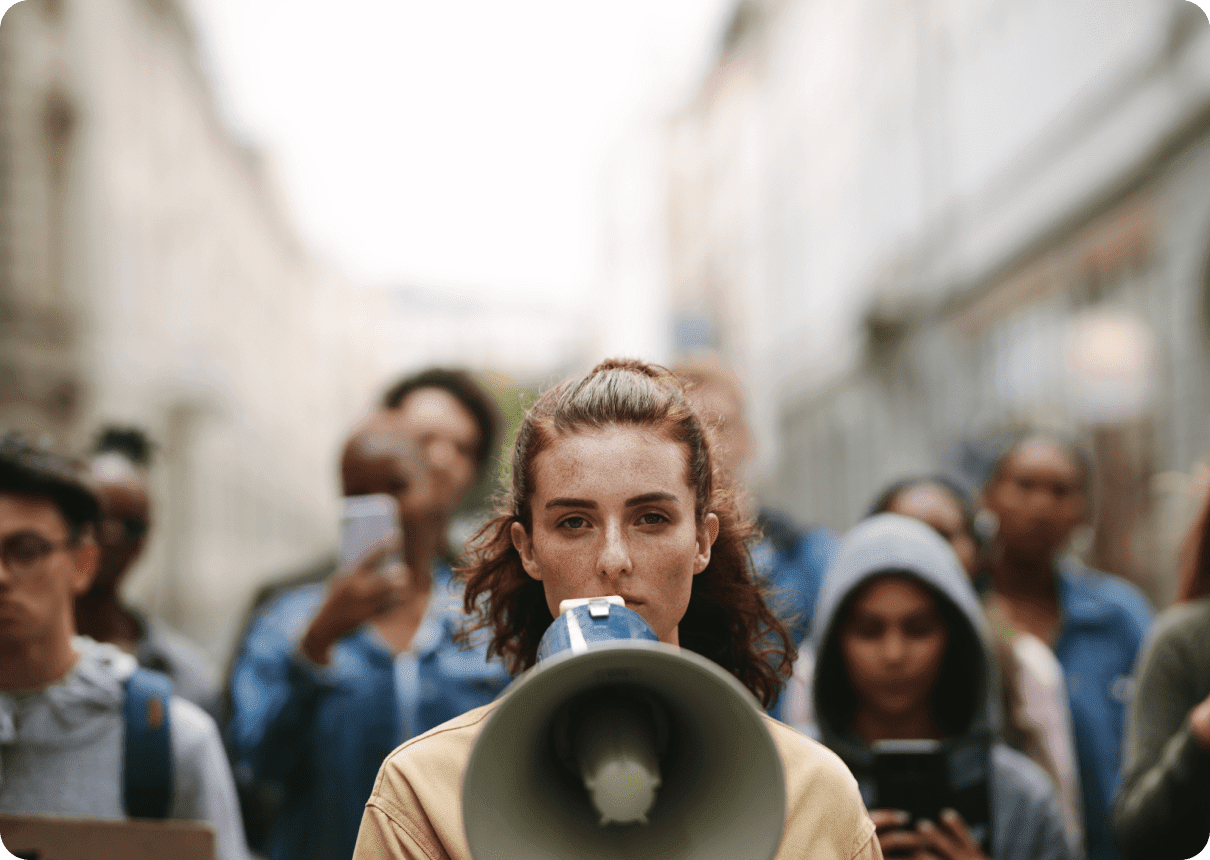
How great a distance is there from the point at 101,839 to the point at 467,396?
202cm

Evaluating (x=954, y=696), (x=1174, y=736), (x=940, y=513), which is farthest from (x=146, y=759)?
(x=940, y=513)

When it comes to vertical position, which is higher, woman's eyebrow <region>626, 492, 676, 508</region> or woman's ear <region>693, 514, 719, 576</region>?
woman's eyebrow <region>626, 492, 676, 508</region>

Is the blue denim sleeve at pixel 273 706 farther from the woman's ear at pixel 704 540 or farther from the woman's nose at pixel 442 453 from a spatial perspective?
the woman's ear at pixel 704 540

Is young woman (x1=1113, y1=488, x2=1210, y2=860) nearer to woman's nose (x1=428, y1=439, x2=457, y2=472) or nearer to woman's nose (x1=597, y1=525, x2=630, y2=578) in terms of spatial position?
woman's nose (x1=597, y1=525, x2=630, y2=578)

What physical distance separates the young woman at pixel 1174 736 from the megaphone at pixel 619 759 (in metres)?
1.60

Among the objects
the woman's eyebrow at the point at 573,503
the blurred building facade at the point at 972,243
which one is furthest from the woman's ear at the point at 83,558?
the blurred building facade at the point at 972,243

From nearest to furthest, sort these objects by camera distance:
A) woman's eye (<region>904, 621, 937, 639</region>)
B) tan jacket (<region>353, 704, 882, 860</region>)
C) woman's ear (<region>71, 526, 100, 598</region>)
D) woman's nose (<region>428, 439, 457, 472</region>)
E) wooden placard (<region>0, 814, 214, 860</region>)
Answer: tan jacket (<region>353, 704, 882, 860</region>), wooden placard (<region>0, 814, 214, 860</region>), woman's ear (<region>71, 526, 100, 598</region>), woman's eye (<region>904, 621, 937, 639</region>), woman's nose (<region>428, 439, 457, 472</region>)

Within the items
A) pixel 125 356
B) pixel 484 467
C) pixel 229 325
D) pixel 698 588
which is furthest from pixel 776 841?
pixel 229 325

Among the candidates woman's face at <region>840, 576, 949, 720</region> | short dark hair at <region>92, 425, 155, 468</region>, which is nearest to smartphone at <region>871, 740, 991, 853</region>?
woman's face at <region>840, 576, 949, 720</region>

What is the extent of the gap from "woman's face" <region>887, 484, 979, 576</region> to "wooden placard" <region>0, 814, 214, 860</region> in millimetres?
2454

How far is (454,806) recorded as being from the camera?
1525mm

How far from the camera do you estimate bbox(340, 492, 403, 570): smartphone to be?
127 inches

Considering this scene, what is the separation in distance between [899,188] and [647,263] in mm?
13392

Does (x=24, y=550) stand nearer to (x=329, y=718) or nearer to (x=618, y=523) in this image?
(x=329, y=718)
